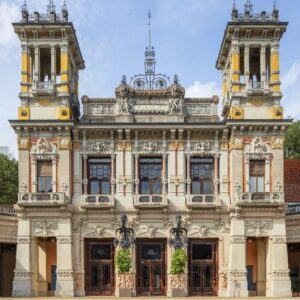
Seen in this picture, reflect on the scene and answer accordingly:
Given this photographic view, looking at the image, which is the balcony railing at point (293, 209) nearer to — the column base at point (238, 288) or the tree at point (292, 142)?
the column base at point (238, 288)

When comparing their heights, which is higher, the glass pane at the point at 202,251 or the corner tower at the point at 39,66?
the corner tower at the point at 39,66

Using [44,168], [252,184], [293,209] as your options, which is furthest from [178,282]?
[44,168]

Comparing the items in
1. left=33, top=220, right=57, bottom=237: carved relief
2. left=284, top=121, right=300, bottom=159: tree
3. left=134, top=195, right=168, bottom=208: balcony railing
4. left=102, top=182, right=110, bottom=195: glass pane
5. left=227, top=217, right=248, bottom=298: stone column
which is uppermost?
left=284, top=121, right=300, bottom=159: tree

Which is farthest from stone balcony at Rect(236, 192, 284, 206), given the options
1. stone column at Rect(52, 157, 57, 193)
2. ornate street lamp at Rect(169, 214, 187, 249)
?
stone column at Rect(52, 157, 57, 193)

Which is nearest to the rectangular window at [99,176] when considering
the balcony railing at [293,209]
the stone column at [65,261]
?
the stone column at [65,261]

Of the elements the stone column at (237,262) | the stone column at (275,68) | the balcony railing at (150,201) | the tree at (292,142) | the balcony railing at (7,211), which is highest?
the stone column at (275,68)

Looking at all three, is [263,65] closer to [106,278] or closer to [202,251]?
[202,251]

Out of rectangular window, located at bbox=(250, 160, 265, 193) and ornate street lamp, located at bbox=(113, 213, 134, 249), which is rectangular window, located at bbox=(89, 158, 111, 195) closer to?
ornate street lamp, located at bbox=(113, 213, 134, 249)

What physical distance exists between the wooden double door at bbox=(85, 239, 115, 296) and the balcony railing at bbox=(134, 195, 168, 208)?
378 centimetres

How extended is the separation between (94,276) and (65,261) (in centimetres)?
284

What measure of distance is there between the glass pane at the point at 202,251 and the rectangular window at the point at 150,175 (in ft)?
16.9

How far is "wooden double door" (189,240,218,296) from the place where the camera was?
4938 cm

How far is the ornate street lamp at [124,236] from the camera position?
160 ft

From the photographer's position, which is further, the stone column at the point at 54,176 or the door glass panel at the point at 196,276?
the door glass panel at the point at 196,276
